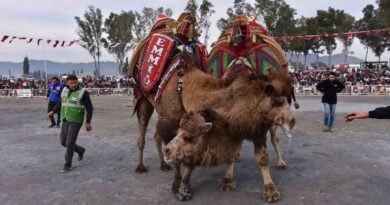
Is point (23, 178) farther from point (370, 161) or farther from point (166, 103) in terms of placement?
point (370, 161)

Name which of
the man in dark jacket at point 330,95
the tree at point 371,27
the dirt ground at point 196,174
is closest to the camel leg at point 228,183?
the dirt ground at point 196,174

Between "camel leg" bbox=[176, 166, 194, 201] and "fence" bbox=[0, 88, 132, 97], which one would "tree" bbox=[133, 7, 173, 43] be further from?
"camel leg" bbox=[176, 166, 194, 201]

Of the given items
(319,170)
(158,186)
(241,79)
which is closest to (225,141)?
(241,79)

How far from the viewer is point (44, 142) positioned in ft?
30.9

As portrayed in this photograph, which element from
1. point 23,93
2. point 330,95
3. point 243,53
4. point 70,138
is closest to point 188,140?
point 243,53

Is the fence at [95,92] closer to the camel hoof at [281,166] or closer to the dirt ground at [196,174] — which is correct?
the dirt ground at [196,174]

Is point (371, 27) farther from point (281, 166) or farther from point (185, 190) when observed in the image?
point (185, 190)

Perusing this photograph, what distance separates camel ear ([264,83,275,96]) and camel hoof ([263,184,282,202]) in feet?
4.28

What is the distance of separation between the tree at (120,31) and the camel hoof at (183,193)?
41.3 m

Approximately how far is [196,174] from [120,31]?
41.9 m

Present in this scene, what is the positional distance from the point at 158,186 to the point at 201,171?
899mm

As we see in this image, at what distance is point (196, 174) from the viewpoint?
19.7 ft

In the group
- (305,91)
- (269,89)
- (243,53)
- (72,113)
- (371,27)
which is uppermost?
(371,27)

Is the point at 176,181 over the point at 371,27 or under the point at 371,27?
under
